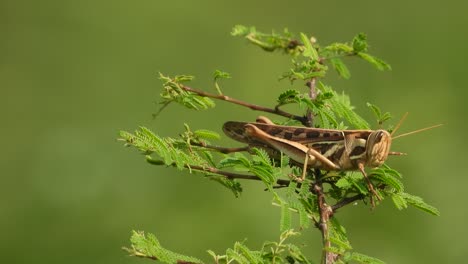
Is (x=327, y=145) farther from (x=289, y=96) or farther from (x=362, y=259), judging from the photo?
(x=362, y=259)

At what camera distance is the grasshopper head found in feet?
6.30

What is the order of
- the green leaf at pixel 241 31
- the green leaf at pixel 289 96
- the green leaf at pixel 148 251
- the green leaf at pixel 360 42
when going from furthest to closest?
the green leaf at pixel 241 31, the green leaf at pixel 360 42, the green leaf at pixel 289 96, the green leaf at pixel 148 251

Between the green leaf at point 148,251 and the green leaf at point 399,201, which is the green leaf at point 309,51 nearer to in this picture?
the green leaf at point 399,201

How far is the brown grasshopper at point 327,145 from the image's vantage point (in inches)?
76.0

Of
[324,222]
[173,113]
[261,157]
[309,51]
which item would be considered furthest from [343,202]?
[173,113]

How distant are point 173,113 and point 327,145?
9.87 ft

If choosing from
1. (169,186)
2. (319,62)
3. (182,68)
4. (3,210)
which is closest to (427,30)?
(182,68)

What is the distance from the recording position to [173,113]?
493 cm

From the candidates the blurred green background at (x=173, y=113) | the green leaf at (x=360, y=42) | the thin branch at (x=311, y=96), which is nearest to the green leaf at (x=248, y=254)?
the thin branch at (x=311, y=96)

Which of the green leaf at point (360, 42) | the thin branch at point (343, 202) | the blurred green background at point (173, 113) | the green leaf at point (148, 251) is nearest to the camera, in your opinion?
the green leaf at point (148, 251)

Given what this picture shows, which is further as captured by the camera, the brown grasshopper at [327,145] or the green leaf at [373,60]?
the green leaf at [373,60]

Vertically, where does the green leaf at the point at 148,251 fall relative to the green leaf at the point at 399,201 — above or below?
below

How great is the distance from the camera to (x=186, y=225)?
412 cm

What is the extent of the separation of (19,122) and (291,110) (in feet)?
5.51
